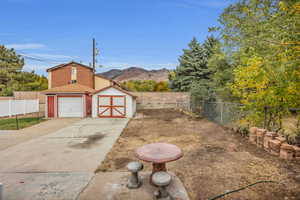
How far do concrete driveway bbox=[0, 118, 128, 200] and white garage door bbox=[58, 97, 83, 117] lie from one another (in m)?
6.86

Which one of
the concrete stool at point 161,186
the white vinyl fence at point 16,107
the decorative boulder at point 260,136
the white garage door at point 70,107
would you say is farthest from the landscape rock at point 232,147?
the white vinyl fence at point 16,107

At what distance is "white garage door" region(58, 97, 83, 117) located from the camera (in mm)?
12775

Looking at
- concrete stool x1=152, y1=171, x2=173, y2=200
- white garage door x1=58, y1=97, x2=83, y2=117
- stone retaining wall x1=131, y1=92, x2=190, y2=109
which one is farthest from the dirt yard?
stone retaining wall x1=131, y1=92, x2=190, y2=109

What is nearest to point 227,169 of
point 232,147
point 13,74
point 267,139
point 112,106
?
point 232,147

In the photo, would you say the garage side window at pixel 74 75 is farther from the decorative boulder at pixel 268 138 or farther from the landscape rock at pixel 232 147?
the decorative boulder at pixel 268 138

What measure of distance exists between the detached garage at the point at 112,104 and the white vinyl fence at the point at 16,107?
6.87 m

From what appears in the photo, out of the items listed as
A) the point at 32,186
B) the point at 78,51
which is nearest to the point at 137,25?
the point at 78,51

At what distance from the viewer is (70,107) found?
12867 mm

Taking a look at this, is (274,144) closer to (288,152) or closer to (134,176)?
(288,152)

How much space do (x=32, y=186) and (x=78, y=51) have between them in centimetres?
1979

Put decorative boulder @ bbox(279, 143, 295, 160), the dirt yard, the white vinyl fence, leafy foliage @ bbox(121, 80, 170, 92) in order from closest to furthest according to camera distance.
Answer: the dirt yard
decorative boulder @ bbox(279, 143, 295, 160)
the white vinyl fence
leafy foliage @ bbox(121, 80, 170, 92)

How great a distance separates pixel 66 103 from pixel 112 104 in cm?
400

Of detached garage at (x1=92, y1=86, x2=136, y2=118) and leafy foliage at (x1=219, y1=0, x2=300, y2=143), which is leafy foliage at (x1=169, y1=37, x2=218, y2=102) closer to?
detached garage at (x1=92, y1=86, x2=136, y2=118)

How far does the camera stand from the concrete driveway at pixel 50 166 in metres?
2.75
